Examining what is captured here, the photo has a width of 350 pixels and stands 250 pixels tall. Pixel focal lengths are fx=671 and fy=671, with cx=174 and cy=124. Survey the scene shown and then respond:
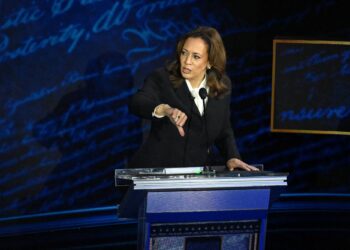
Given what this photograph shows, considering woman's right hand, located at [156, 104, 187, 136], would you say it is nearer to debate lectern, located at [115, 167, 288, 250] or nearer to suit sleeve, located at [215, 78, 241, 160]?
debate lectern, located at [115, 167, 288, 250]

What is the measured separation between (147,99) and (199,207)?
76cm

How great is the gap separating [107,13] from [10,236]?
1.64 meters

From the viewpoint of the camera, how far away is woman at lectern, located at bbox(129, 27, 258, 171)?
3.07 meters

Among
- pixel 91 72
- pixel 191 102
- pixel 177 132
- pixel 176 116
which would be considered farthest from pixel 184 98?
pixel 91 72

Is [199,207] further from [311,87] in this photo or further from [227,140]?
[311,87]

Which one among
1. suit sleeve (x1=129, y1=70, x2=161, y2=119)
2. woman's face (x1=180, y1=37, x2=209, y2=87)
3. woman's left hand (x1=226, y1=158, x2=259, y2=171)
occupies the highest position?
woman's face (x1=180, y1=37, x2=209, y2=87)

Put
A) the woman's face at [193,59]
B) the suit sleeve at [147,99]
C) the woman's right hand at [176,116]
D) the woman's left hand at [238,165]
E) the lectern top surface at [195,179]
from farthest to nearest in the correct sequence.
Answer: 1. the woman's face at [193,59]
2. the suit sleeve at [147,99]
3. the woman's left hand at [238,165]
4. the woman's right hand at [176,116]
5. the lectern top surface at [195,179]

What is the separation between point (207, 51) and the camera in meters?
3.13

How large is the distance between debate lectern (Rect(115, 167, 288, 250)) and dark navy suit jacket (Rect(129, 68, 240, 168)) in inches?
22.6

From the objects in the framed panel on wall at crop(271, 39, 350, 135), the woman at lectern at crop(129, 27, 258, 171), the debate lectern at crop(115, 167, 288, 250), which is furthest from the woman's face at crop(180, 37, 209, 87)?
the framed panel on wall at crop(271, 39, 350, 135)

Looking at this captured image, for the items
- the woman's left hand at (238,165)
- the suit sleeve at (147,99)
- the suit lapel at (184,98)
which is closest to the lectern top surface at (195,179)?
the woman's left hand at (238,165)

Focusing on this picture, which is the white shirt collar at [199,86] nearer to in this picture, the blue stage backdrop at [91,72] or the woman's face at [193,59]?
the woman's face at [193,59]

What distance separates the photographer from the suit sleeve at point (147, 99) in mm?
2945

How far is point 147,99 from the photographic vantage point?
3.01 m
